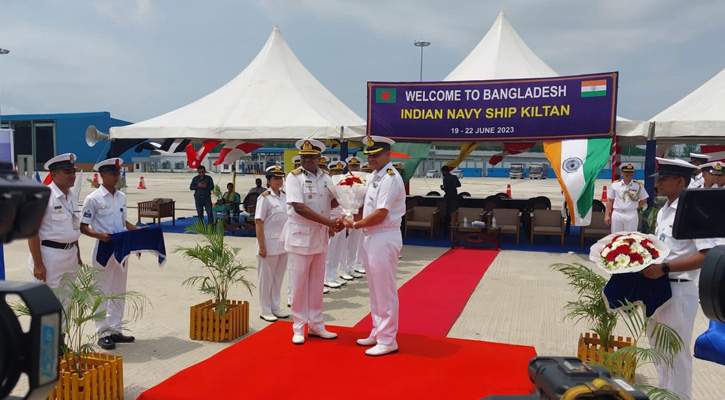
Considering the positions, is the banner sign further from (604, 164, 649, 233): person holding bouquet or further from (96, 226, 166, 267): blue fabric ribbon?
(96, 226, 166, 267): blue fabric ribbon

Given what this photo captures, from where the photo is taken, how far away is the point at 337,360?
4406 millimetres

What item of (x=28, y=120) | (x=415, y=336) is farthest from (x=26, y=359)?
(x=28, y=120)

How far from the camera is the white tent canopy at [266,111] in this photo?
38.2ft

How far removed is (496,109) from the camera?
1065 centimetres

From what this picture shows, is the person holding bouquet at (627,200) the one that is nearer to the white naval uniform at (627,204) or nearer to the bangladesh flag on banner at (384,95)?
the white naval uniform at (627,204)

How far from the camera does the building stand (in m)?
52.3

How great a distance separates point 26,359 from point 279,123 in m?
10.9

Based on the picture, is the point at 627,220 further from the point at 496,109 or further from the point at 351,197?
the point at 351,197

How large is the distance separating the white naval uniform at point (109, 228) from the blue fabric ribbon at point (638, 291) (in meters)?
4.13

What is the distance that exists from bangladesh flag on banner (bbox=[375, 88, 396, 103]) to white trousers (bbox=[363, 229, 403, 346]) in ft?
23.4

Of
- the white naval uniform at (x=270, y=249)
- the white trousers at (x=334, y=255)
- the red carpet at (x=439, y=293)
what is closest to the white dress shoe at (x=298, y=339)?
the red carpet at (x=439, y=293)

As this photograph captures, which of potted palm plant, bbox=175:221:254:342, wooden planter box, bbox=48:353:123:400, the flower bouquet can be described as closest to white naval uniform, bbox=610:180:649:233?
the flower bouquet

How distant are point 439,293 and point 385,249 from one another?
292 centimetres

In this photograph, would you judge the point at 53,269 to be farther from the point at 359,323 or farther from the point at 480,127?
the point at 480,127
